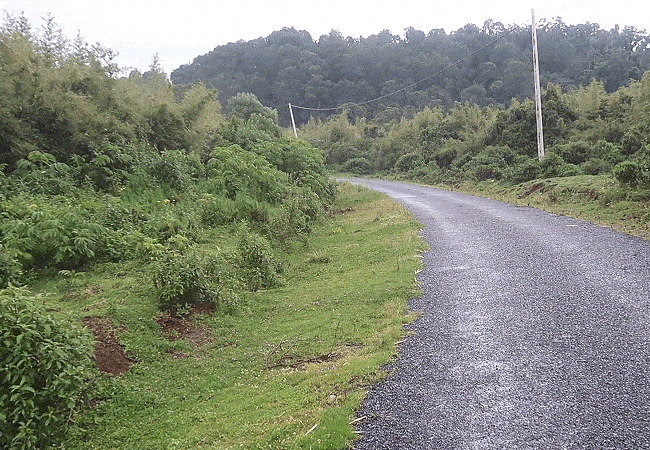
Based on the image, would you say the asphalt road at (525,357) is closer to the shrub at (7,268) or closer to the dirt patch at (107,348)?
the dirt patch at (107,348)

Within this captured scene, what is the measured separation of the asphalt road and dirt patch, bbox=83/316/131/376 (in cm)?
300

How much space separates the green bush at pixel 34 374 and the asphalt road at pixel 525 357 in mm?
2525

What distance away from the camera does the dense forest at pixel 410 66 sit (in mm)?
65250

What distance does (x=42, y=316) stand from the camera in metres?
4.64

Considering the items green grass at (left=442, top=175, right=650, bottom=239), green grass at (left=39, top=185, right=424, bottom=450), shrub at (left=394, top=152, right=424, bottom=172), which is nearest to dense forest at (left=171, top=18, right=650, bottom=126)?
shrub at (left=394, top=152, right=424, bottom=172)

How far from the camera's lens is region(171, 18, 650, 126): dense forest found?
2569 inches

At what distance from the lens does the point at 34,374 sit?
438 cm

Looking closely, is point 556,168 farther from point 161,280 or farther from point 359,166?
point 359,166

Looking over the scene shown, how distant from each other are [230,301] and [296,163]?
1448 centimetres

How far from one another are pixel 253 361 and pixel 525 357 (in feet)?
10.1

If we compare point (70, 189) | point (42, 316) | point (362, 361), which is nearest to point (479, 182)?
point (70, 189)

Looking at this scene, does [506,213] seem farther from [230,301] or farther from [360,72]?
[360,72]

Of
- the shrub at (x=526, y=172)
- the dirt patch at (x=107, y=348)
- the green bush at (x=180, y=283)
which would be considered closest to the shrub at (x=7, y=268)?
the dirt patch at (x=107, y=348)

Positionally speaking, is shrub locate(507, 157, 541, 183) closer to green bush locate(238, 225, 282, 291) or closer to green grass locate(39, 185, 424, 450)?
green grass locate(39, 185, 424, 450)
